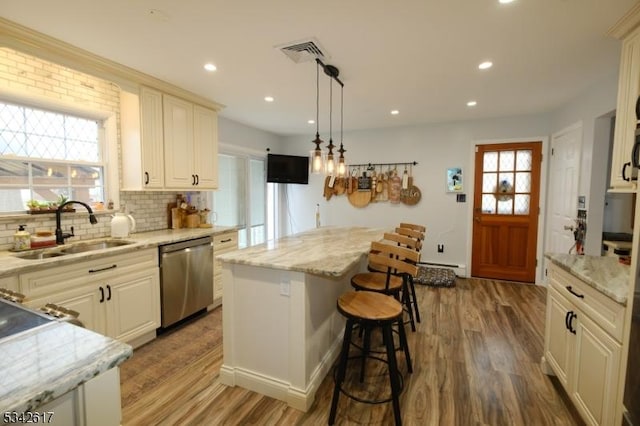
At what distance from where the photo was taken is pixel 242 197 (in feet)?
16.7

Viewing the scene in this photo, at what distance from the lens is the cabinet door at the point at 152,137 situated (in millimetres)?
2941

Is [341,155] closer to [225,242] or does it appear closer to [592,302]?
[225,242]

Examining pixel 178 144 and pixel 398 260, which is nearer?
pixel 398 260

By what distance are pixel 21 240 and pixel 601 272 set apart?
13.0ft

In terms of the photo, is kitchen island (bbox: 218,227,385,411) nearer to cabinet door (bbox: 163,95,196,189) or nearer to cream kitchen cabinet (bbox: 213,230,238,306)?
cream kitchen cabinet (bbox: 213,230,238,306)

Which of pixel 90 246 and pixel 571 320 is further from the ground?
pixel 90 246

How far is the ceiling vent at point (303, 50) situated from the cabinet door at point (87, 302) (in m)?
2.35

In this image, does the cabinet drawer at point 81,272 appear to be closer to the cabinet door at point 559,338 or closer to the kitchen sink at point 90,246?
the kitchen sink at point 90,246

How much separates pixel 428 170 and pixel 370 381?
3.59 metres

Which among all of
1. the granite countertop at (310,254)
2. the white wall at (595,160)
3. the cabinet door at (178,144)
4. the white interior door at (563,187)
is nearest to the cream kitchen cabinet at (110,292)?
the cabinet door at (178,144)

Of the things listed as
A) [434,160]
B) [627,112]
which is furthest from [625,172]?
[434,160]

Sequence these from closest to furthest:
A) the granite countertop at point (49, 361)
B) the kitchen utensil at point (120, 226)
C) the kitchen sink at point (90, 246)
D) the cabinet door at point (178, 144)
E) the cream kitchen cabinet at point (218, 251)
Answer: the granite countertop at point (49, 361) < the kitchen sink at point (90, 246) < the kitchen utensil at point (120, 226) < the cabinet door at point (178, 144) < the cream kitchen cabinet at point (218, 251)

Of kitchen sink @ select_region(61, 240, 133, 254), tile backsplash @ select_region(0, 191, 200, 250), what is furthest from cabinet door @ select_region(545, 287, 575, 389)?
tile backsplash @ select_region(0, 191, 200, 250)

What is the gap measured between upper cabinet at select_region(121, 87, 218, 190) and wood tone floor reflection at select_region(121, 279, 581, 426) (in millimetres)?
1566
